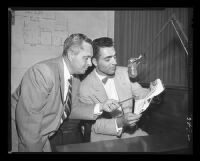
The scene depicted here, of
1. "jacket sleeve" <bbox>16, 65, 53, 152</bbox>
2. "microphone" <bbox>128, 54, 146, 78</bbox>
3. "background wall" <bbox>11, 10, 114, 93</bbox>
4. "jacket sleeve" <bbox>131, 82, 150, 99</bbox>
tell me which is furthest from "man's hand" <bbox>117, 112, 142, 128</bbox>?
"background wall" <bbox>11, 10, 114, 93</bbox>

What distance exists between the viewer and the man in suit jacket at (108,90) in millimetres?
2016

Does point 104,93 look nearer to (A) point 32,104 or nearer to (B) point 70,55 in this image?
(B) point 70,55

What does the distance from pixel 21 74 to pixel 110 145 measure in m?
1.02

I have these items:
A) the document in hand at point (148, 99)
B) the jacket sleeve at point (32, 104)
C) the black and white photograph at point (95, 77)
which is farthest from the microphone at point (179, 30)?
the jacket sleeve at point (32, 104)

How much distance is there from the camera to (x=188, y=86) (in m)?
1.94

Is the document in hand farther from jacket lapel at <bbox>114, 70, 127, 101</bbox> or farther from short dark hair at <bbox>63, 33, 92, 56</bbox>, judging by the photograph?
short dark hair at <bbox>63, 33, 92, 56</bbox>

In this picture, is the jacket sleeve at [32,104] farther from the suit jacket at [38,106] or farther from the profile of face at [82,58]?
the profile of face at [82,58]

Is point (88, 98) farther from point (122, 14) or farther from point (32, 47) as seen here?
point (122, 14)

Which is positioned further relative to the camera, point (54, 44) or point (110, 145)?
point (54, 44)

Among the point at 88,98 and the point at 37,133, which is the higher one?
the point at 88,98

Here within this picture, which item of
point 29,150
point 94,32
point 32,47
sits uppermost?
point 94,32

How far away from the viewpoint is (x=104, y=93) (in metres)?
2.07

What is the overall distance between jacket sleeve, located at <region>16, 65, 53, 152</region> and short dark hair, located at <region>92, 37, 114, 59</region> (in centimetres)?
54
